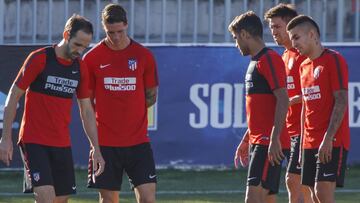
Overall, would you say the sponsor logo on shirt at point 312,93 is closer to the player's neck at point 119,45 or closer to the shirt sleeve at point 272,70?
the shirt sleeve at point 272,70

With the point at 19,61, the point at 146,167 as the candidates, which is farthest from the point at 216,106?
the point at 146,167

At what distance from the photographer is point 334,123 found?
8281 millimetres

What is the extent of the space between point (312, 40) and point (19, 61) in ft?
19.5

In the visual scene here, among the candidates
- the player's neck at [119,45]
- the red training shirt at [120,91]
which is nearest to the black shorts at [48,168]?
the red training shirt at [120,91]

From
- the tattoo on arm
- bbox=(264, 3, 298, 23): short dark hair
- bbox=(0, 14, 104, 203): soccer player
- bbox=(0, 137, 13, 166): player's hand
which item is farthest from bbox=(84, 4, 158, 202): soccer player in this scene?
the tattoo on arm

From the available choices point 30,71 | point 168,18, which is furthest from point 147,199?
point 168,18

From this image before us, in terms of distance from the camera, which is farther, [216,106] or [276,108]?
[216,106]

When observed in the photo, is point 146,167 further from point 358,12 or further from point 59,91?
point 358,12

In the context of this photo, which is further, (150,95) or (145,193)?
(150,95)

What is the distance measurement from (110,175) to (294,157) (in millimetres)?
1693

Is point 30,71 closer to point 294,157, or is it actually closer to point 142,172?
point 142,172

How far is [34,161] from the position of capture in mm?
8461

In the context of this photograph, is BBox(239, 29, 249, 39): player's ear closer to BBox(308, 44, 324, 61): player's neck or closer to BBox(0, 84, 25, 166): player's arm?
BBox(308, 44, 324, 61): player's neck

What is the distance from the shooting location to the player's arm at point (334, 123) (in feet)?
27.1
